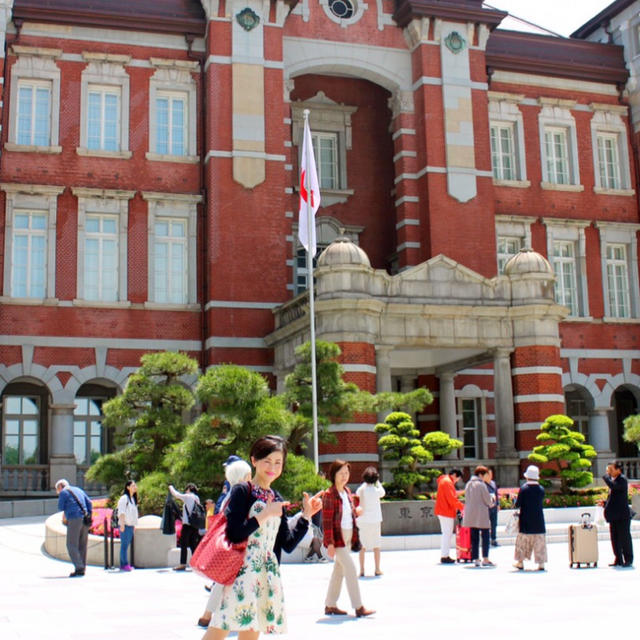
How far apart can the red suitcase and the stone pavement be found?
16.1 inches

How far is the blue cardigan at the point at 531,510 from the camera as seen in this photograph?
43.4 feet

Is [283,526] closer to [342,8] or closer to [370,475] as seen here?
[370,475]

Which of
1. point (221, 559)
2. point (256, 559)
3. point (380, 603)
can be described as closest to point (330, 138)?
point (380, 603)

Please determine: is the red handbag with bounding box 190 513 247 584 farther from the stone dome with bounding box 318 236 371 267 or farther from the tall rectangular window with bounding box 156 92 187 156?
the tall rectangular window with bounding box 156 92 187 156

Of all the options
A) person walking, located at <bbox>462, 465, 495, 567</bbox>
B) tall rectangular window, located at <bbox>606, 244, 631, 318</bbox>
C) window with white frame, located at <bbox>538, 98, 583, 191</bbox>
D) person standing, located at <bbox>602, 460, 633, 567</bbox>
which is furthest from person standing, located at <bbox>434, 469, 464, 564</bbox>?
window with white frame, located at <bbox>538, 98, 583, 191</bbox>

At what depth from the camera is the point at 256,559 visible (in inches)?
244

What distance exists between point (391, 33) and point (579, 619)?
23456 mm

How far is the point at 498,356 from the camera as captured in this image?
23.7 m

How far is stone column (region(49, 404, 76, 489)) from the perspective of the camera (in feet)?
83.2

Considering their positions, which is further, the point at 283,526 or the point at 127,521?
the point at 127,521

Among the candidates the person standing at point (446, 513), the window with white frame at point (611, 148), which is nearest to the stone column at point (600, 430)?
the window with white frame at point (611, 148)

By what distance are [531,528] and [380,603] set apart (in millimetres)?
3644

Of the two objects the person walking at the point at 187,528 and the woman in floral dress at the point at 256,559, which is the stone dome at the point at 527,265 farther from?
the woman in floral dress at the point at 256,559

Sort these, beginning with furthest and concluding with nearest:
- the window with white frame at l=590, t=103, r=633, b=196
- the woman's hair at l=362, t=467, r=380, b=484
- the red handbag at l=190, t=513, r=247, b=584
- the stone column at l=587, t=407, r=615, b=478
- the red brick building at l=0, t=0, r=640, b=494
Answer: the window with white frame at l=590, t=103, r=633, b=196, the stone column at l=587, t=407, r=615, b=478, the red brick building at l=0, t=0, r=640, b=494, the woman's hair at l=362, t=467, r=380, b=484, the red handbag at l=190, t=513, r=247, b=584
